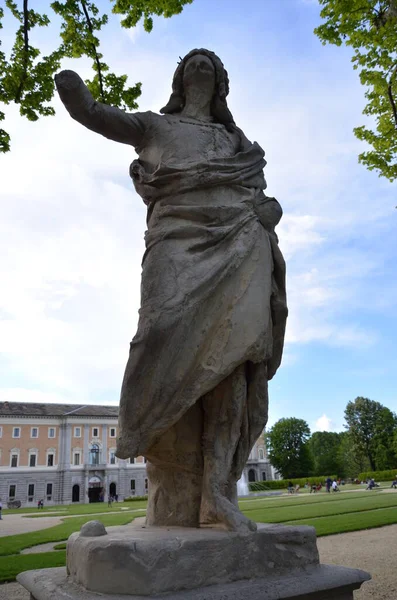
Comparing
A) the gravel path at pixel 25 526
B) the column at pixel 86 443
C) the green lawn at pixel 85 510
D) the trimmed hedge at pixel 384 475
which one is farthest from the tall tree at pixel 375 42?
the column at pixel 86 443

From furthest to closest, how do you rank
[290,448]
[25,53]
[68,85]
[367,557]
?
[290,448] < [25,53] < [367,557] < [68,85]

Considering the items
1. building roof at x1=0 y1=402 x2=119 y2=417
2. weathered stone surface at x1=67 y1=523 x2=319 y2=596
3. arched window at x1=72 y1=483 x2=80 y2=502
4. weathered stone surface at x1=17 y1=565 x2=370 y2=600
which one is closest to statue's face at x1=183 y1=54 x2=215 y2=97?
weathered stone surface at x1=67 y1=523 x2=319 y2=596

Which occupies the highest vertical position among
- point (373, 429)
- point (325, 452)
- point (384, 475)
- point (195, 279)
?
point (373, 429)

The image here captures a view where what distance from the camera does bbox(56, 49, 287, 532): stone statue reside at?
103 inches

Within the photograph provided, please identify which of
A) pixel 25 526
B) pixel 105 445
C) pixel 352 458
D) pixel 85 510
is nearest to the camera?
pixel 25 526

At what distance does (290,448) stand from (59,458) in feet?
114

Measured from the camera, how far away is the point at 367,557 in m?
7.81

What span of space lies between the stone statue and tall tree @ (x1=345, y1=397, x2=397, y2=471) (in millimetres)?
70200

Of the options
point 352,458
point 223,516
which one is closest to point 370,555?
point 223,516

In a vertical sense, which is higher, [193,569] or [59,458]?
[59,458]

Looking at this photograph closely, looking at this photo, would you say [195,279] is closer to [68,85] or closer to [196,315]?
[196,315]

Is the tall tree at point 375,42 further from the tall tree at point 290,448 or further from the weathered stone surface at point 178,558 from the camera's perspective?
the tall tree at point 290,448

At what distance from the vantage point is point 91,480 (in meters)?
69.2

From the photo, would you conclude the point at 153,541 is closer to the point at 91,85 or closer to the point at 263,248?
the point at 263,248
